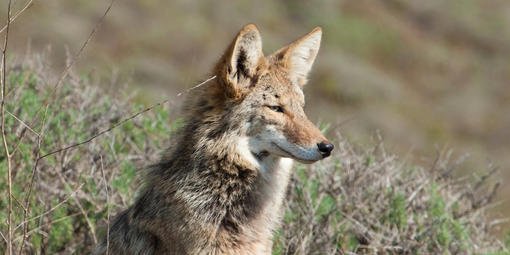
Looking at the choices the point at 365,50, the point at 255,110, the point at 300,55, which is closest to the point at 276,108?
the point at 255,110

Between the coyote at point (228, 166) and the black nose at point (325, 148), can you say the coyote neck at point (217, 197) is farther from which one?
the black nose at point (325, 148)

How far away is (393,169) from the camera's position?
26.2ft

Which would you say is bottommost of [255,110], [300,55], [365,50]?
[365,50]

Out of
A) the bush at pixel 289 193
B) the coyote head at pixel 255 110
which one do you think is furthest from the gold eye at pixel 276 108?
the bush at pixel 289 193

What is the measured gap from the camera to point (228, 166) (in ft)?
19.0

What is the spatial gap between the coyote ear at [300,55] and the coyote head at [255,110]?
0.30 meters

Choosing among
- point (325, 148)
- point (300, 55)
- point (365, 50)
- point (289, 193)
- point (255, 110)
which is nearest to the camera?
point (325, 148)

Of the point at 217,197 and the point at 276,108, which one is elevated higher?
the point at 276,108

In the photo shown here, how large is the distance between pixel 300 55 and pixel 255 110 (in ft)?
2.85

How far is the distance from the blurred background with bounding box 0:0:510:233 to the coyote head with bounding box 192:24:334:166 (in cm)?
1807

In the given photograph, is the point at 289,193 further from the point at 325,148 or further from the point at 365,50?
the point at 365,50

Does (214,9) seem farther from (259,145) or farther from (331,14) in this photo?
(259,145)

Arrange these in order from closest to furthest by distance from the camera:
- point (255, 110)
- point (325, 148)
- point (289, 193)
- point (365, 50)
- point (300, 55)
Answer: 1. point (325, 148)
2. point (255, 110)
3. point (300, 55)
4. point (289, 193)
5. point (365, 50)

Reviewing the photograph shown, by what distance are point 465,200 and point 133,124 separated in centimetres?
369
